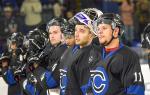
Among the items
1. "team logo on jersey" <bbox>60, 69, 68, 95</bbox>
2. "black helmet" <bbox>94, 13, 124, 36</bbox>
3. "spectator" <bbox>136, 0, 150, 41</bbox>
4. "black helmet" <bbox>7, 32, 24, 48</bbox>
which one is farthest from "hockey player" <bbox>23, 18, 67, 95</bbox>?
"spectator" <bbox>136, 0, 150, 41</bbox>

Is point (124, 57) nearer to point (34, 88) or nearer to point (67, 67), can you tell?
point (67, 67)

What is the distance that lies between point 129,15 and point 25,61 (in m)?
7.02

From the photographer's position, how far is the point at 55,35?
226 inches

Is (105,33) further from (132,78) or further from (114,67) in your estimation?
(132,78)

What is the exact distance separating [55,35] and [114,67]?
1.49 metres

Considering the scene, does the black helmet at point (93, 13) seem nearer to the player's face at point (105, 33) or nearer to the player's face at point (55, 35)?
the player's face at point (105, 33)

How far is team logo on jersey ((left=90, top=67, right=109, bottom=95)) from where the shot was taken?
14.5 ft

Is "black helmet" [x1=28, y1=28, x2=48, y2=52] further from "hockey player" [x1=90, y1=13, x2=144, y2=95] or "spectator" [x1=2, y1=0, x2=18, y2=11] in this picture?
"spectator" [x1=2, y1=0, x2=18, y2=11]

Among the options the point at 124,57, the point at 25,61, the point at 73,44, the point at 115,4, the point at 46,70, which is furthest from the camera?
the point at 115,4

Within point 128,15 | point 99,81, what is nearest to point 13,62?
point 99,81

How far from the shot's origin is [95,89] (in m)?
4.52

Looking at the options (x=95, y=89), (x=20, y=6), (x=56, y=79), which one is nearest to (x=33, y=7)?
(x=20, y=6)

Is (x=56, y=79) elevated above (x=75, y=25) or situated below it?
below

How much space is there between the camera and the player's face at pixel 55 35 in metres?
5.72
